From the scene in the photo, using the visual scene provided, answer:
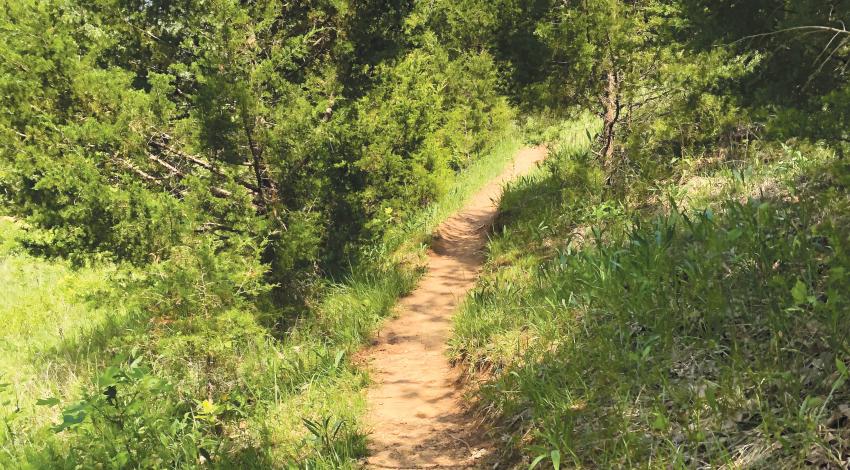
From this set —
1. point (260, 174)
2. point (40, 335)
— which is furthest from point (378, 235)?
point (40, 335)

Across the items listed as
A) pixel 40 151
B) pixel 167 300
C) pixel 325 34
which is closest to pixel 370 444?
pixel 167 300

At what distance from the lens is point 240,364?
18.1 feet

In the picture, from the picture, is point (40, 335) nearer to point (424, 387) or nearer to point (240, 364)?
point (240, 364)

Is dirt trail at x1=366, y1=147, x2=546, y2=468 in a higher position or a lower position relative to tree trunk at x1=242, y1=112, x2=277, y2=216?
lower

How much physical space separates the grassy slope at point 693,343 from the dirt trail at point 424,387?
300 mm

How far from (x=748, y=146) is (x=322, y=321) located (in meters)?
5.70

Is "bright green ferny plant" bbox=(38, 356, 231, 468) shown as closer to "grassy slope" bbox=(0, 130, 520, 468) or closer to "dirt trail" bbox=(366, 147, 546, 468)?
"grassy slope" bbox=(0, 130, 520, 468)

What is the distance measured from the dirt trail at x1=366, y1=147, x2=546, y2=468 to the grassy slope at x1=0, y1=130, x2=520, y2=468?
0.65 feet

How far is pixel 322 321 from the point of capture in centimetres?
657

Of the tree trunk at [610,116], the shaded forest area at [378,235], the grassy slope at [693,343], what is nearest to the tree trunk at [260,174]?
the shaded forest area at [378,235]

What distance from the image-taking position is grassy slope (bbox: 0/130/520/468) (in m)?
4.16

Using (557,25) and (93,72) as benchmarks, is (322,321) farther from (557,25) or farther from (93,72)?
(557,25)

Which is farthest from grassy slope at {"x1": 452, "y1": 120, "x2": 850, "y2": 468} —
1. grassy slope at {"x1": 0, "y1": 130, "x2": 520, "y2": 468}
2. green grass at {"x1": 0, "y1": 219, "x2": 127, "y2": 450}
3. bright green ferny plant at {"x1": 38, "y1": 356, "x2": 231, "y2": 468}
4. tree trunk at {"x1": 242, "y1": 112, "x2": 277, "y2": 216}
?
green grass at {"x1": 0, "y1": 219, "x2": 127, "y2": 450}

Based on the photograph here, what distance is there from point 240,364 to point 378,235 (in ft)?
9.71
